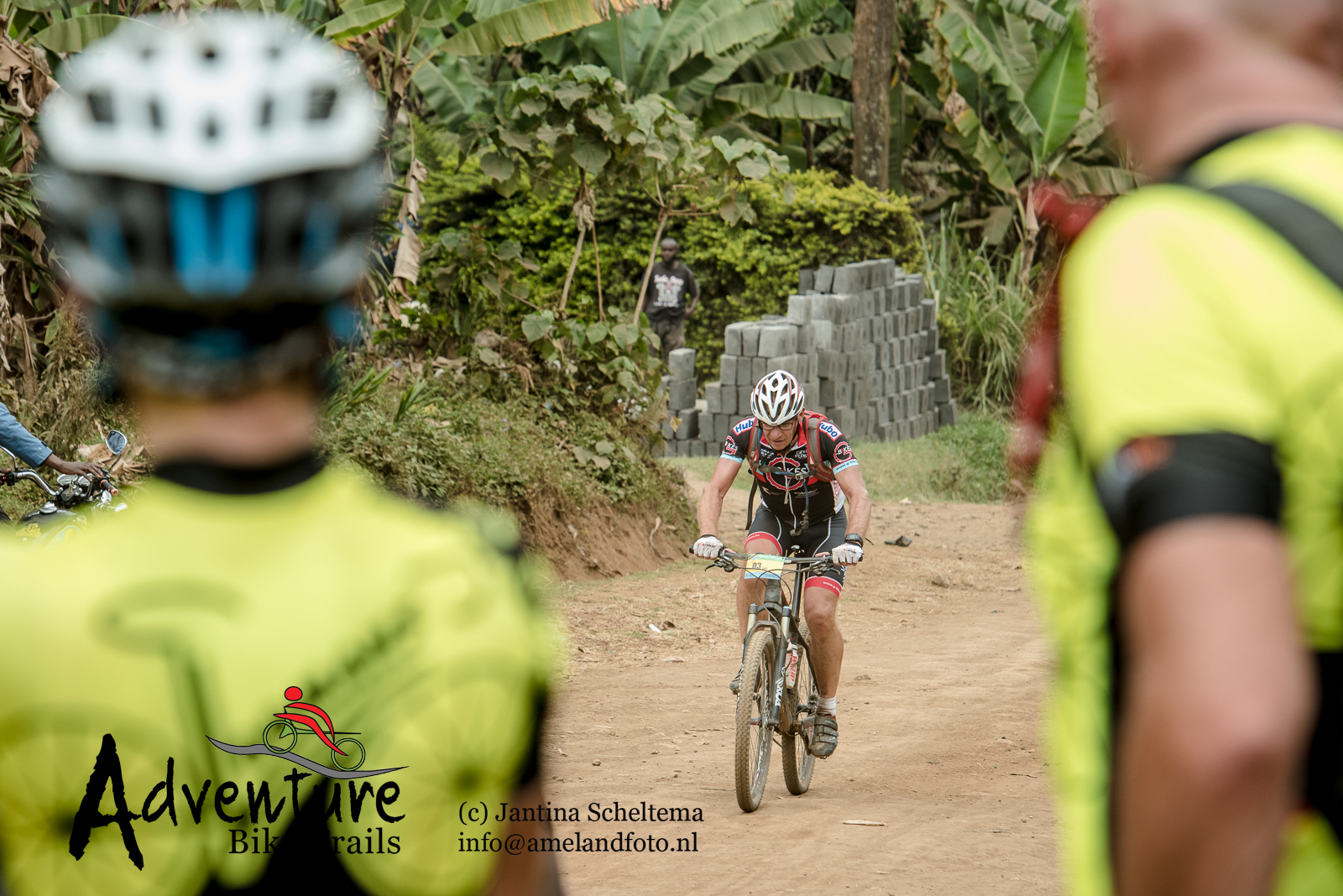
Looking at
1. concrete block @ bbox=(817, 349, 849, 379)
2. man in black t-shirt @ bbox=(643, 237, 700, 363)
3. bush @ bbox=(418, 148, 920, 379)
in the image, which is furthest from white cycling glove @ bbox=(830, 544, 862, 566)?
bush @ bbox=(418, 148, 920, 379)

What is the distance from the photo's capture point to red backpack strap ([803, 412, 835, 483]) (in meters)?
7.71

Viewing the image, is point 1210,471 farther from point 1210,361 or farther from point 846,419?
point 846,419

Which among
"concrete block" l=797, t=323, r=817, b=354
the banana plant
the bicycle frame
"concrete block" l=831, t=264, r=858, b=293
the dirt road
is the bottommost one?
the dirt road

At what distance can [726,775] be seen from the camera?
7789mm

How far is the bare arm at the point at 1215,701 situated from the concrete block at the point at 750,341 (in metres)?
17.0

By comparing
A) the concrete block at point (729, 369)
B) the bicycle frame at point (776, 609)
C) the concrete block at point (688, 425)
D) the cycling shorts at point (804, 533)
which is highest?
the concrete block at point (729, 369)

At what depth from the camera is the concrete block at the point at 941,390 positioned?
22.4 meters

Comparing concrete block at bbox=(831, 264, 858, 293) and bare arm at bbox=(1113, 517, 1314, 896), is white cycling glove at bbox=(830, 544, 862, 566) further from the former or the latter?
concrete block at bbox=(831, 264, 858, 293)

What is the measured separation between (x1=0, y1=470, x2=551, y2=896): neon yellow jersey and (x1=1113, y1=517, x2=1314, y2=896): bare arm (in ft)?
1.82

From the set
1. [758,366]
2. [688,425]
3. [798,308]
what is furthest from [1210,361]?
[798,308]

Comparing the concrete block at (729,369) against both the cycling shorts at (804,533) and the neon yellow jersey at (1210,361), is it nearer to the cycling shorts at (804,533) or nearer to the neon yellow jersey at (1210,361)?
the cycling shorts at (804,533)

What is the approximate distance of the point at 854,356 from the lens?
19781mm

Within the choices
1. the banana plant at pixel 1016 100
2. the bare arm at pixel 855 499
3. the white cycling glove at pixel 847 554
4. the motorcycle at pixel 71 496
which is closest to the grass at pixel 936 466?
the banana plant at pixel 1016 100

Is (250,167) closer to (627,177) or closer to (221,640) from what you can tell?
(221,640)
